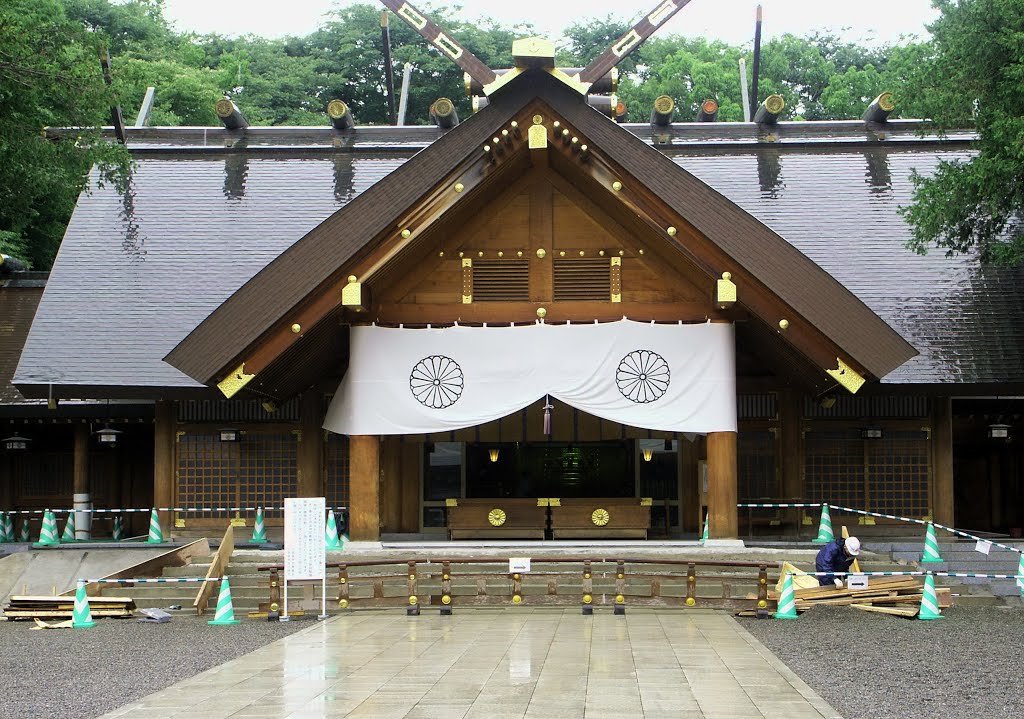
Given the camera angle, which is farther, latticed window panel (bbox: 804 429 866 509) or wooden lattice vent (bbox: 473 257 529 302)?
latticed window panel (bbox: 804 429 866 509)

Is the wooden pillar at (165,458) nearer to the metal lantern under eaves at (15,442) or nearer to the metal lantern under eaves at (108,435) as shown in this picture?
the metal lantern under eaves at (108,435)

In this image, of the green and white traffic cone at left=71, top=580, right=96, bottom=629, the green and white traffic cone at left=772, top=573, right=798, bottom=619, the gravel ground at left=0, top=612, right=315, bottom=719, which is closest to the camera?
the gravel ground at left=0, top=612, right=315, bottom=719

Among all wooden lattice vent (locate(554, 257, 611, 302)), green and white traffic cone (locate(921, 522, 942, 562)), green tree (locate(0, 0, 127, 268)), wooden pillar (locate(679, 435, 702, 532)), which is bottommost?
green and white traffic cone (locate(921, 522, 942, 562))

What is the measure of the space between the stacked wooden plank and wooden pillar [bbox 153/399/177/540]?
10.3 m

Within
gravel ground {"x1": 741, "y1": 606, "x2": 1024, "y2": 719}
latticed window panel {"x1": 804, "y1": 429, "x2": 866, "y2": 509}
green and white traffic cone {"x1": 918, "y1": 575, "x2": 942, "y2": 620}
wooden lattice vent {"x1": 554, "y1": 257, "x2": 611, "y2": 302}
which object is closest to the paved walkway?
gravel ground {"x1": 741, "y1": 606, "x2": 1024, "y2": 719}

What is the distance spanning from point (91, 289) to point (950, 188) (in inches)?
550

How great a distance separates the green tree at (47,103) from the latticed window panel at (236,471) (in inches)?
213

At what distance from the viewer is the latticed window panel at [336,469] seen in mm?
19344

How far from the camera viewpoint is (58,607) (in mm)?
14445

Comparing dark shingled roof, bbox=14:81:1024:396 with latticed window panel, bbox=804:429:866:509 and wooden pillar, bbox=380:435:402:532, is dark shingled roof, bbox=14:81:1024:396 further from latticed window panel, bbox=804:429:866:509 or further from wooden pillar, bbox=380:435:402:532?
wooden pillar, bbox=380:435:402:532

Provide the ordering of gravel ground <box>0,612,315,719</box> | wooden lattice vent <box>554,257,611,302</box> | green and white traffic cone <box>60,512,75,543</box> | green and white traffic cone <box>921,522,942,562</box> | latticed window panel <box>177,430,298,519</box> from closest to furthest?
1. gravel ground <box>0,612,315,719</box>
2. green and white traffic cone <box>921,522,942,562</box>
3. wooden lattice vent <box>554,257,611,302</box>
4. latticed window panel <box>177,430,298,519</box>
5. green and white traffic cone <box>60,512,75,543</box>

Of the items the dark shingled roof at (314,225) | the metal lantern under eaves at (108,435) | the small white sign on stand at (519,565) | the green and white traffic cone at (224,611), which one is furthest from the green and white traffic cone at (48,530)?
the small white sign on stand at (519,565)

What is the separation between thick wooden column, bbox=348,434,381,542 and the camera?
16.0m

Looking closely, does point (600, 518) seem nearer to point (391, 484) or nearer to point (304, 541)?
point (391, 484)
